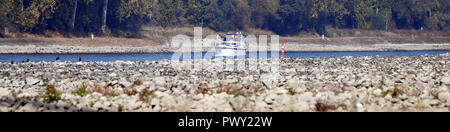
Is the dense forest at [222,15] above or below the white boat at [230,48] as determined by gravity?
above

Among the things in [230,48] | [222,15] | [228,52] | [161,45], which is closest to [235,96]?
[228,52]

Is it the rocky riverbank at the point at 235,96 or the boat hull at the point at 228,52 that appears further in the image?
the boat hull at the point at 228,52

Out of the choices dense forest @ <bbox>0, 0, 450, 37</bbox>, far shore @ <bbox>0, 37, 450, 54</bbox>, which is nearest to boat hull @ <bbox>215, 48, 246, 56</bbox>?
far shore @ <bbox>0, 37, 450, 54</bbox>

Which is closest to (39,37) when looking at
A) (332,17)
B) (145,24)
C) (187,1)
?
(145,24)

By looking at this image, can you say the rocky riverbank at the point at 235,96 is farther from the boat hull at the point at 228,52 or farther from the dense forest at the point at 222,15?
the dense forest at the point at 222,15

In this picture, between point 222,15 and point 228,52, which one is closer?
point 228,52

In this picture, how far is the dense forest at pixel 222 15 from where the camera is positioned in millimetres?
67312

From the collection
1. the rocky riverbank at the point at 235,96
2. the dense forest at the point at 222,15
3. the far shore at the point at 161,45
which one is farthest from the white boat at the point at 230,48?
the rocky riverbank at the point at 235,96

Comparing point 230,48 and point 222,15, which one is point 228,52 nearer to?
point 230,48

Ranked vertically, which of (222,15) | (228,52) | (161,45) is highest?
(222,15)

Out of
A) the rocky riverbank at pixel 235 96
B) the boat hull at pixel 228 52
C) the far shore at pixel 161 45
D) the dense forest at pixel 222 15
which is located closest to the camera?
the rocky riverbank at pixel 235 96

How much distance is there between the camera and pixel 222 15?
8994 cm

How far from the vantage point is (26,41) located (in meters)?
61.5
